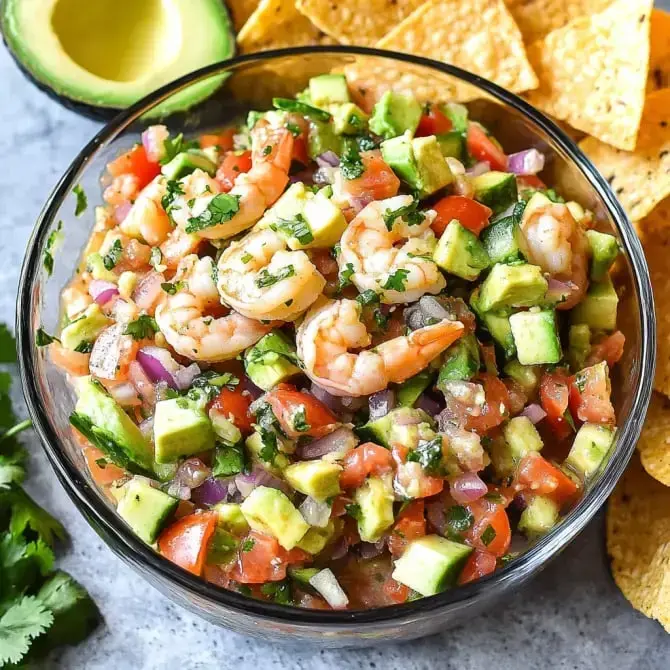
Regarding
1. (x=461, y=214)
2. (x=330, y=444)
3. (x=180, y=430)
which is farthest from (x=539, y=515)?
(x=180, y=430)

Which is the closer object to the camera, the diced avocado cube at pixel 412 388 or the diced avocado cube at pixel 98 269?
the diced avocado cube at pixel 412 388

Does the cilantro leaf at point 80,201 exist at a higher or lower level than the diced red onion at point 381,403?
higher

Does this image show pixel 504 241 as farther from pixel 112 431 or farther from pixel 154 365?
pixel 112 431

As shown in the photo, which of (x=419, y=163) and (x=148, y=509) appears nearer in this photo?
(x=148, y=509)

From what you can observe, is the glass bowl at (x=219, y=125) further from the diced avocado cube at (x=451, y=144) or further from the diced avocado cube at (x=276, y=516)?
the diced avocado cube at (x=451, y=144)

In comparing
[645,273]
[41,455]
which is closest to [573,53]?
[645,273]

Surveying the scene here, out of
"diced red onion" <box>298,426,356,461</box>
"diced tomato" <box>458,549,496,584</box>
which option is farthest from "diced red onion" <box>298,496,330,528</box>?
"diced tomato" <box>458,549,496,584</box>

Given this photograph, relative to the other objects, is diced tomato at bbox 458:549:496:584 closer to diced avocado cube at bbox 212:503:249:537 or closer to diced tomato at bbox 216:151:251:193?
diced avocado cube at bbox 212:503:249:537

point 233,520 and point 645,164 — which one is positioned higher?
point 233,520

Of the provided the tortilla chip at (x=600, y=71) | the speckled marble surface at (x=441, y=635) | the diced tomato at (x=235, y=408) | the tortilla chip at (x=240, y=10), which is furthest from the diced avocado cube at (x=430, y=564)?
the tortilla chip at (x=240, y=10)
